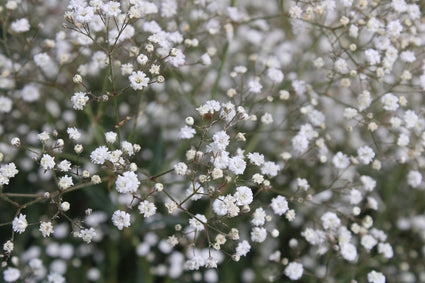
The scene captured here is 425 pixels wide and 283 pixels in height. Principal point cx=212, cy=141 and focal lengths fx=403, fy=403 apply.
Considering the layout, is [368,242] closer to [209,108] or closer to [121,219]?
[209,108]

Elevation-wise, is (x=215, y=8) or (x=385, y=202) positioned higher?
(x=215, y=8)

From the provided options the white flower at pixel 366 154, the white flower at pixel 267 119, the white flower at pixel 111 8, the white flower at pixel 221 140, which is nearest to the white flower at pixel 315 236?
the white flower at pixel 366 154

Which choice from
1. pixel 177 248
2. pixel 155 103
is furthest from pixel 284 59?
pixel 177 248

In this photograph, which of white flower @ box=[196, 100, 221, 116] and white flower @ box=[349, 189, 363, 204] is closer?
white flower @ box=[196, 100, 221, 116]

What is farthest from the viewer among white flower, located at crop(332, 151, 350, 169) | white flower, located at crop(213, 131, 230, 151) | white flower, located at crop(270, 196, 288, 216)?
white flower, located at crop(332, 151, 350, 169)

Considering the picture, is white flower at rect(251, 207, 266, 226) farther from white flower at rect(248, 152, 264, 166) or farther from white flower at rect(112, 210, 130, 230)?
white flower at rect(112, 210, 130, 230)

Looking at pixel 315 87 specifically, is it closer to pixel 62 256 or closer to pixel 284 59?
pixel 284 59

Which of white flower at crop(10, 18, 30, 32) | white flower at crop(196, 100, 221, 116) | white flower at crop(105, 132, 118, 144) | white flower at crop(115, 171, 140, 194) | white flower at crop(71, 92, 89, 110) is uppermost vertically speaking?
white flower at crop(10, 18, 30, 32)

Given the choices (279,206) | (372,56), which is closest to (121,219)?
(279,206)

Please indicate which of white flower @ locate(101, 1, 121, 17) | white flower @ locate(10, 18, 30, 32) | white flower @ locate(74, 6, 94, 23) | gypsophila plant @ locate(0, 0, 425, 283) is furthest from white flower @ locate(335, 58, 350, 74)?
white flower @ locate(10, 18, 30, 32)
